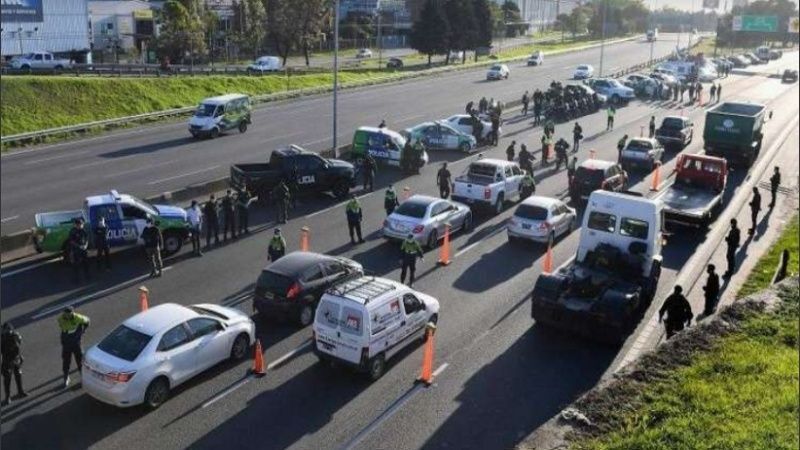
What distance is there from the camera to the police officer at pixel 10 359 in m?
12.3

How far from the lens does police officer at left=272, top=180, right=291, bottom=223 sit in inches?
925

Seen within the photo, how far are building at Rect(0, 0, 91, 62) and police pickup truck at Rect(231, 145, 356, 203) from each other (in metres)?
6.56

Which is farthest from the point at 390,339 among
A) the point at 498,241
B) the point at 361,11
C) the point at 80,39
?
the point at 361,11

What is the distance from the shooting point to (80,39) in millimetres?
20547

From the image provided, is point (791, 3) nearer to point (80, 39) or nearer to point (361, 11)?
point (361, 11)

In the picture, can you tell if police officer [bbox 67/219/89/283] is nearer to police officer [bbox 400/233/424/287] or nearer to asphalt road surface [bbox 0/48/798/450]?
asphalt road surface [bbox 0/48/798/450]

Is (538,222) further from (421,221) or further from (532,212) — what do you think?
(421,221)

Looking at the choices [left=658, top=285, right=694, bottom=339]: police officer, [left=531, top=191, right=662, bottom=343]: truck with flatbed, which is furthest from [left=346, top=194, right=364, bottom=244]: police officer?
[left=658, top=285, right=694, bottom=339]: police officer

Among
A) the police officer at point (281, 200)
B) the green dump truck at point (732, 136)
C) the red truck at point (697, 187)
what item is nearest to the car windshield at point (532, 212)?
the red truck at point (697, 187)

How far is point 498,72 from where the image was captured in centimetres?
5759

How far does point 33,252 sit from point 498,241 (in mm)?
13260

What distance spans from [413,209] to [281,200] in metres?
4.91

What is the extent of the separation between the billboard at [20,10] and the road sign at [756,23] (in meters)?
88.5

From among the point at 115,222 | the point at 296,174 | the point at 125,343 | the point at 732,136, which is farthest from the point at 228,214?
the point at 732,136
